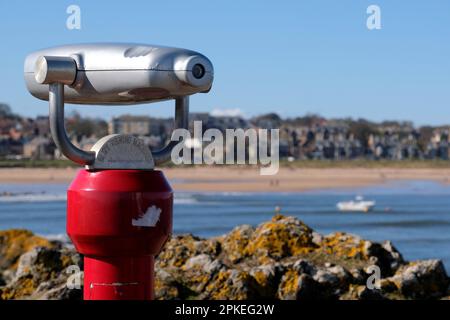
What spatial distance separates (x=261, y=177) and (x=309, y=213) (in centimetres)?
4054

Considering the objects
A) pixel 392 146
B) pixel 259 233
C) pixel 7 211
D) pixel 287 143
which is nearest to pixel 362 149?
pixel 392 146

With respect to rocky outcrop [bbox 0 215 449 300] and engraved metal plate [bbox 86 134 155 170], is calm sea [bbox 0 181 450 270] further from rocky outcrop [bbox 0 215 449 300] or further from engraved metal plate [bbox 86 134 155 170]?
engraved metal plate [bbox 86 134 155 170]

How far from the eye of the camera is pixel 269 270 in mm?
9133

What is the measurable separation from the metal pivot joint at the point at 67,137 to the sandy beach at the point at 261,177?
201 ft

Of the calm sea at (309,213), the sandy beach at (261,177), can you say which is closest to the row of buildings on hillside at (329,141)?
the sandy beach at (261,177)

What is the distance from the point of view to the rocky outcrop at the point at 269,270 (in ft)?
29.0

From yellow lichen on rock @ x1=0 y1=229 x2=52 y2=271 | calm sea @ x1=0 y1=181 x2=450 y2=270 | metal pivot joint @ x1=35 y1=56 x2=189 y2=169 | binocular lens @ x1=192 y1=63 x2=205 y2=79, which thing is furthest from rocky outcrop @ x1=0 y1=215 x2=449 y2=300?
calm sea @ x1=0 y1=181 x2=450 y2=270

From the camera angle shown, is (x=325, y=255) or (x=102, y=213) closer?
(x=102, y=213)

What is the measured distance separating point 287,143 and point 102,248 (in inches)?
4429

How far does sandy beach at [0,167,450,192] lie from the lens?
70562 millimetres

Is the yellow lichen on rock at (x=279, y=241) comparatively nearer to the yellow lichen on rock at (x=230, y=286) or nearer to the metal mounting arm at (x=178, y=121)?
the yellow lichen on rock at (x=230, y=286)

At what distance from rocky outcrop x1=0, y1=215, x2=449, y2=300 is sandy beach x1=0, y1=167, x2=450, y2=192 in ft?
182
